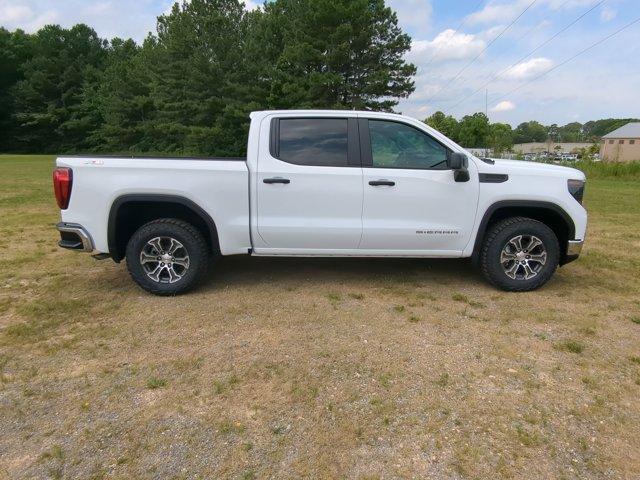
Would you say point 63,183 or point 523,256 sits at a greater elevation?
point 63,183

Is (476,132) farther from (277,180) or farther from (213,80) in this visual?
(277,180)

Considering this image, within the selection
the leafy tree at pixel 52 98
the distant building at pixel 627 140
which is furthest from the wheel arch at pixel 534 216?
the distant building at pixel 627 140

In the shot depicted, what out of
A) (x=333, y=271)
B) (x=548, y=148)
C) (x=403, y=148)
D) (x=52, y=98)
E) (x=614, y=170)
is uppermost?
(x=52, y=98)

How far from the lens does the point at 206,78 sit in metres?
35.3

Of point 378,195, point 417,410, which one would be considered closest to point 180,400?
point 417,410

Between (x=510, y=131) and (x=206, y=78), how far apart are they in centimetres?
7931

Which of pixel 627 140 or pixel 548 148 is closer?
pixel 548 148

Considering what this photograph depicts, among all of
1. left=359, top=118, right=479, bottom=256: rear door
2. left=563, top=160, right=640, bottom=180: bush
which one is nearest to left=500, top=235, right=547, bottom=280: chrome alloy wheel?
left=359, top=118, right=479, bottom=256: rear door

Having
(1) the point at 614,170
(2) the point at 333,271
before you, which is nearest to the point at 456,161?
(2) the point at 333,271

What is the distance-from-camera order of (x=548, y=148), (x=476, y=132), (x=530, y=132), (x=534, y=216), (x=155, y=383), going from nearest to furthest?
1. (x=155, y=383)
2. (x=534, y=216)
3. (x=548, y=148)
4. (x=476, y=132)
5. (x=530, y=132)

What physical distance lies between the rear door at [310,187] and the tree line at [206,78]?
23044 mm

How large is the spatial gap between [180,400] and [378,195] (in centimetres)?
264

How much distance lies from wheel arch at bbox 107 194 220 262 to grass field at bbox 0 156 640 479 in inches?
21.3

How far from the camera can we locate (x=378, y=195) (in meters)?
4.77
